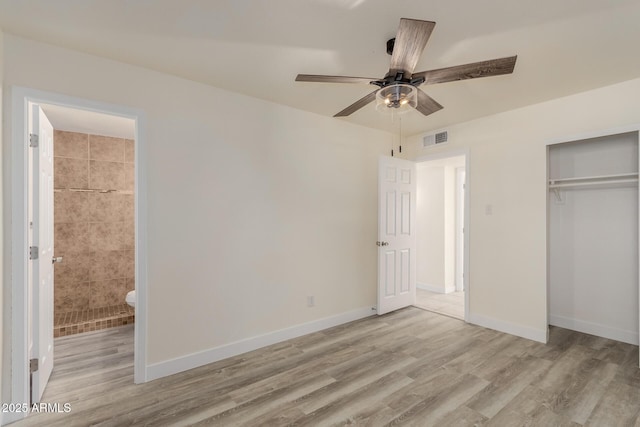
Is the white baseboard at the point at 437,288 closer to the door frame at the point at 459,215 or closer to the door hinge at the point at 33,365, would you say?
the door frame at the point at 459,215

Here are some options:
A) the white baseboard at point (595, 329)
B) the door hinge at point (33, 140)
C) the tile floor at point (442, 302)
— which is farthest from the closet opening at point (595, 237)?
the door hinge at point (33, 140)

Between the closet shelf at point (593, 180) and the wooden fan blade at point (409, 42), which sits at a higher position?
the wooden fan blade at point (409, 42)

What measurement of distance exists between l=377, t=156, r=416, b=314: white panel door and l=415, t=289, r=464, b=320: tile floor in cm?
31

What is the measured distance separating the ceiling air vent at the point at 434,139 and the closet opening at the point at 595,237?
1.25 meters

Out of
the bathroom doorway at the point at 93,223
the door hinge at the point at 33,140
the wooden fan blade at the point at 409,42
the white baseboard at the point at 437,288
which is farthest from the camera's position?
the white baseboard at the point at 437,288

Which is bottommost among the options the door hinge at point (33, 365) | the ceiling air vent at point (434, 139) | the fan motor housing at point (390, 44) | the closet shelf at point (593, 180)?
the door hinge at point (33, 365)

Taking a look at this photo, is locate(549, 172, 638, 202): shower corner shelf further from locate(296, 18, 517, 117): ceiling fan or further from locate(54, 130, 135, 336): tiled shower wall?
locate(54, 130, 135, 336): tiled shower wall

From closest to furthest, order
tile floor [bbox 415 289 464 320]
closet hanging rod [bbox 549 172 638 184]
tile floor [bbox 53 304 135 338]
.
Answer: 1. closet hanging rod [bbox 549 172 638 184]
2. tile floor [bbox 53 304 135 338]
3. tile floor [bbox 415 289 464 320]

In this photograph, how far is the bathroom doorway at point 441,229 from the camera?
529cm

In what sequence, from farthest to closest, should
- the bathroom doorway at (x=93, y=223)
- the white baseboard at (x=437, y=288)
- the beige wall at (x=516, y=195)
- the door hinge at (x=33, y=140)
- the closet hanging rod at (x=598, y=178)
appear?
the white baseboard at (x=437, y=288)
the bathroom doorway at (x=93, y=223)
the beige wall at (x=516, y=195)
the closet hanging rod at (x=598, y=178)
the door hinge at (x=33, y=140)

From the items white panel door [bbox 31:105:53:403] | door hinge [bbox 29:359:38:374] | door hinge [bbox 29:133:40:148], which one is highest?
door hinge [bbox 29:133:40:148]

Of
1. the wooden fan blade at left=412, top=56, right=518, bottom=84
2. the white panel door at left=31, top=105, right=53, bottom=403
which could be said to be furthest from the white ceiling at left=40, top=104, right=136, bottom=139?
the wooden fan blade at left=412, top=56, right=518, bottom=84

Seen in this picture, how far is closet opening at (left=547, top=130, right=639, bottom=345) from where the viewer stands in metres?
3.16

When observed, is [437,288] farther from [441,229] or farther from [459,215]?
[459,215]
